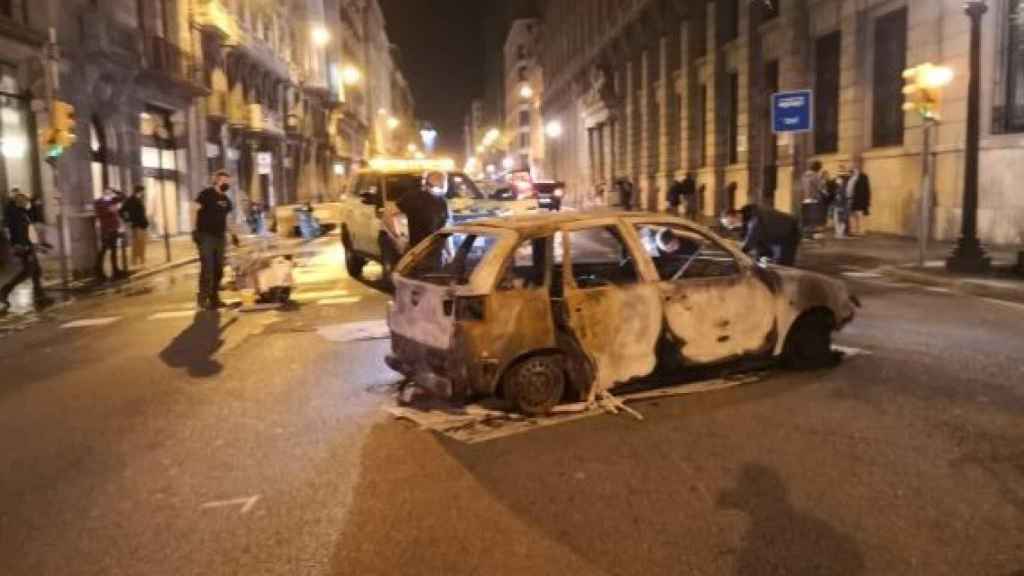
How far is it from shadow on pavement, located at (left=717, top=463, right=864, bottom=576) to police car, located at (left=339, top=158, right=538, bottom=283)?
9.93 m

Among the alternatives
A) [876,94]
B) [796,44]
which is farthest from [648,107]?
[876,94]

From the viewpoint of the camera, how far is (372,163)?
18.2 m

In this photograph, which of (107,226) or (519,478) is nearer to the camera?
(519,478)

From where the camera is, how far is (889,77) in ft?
79.6

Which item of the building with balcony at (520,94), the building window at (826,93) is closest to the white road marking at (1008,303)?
the building window at (826,93)

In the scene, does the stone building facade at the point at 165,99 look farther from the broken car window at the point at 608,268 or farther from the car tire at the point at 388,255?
the broken car window at the point at 608,268

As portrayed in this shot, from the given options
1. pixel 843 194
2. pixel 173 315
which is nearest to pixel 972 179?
pixel 843 194

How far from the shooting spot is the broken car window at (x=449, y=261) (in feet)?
23.4

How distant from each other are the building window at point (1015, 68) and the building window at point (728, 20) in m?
17.9

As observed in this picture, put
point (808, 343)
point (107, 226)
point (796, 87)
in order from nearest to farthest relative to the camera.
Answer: point (808, 343) → point (107, 226) → point (796, 87)

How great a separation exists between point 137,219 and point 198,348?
1137cm

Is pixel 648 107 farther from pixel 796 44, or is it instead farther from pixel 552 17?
pixel 552 17

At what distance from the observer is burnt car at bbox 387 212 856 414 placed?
6.68 meters

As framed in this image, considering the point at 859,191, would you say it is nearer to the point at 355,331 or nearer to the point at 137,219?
the point at 355,331
